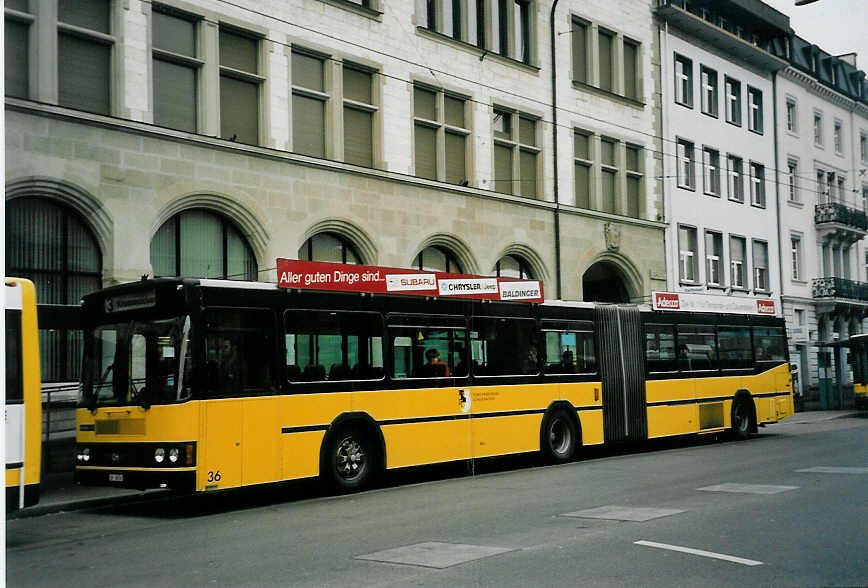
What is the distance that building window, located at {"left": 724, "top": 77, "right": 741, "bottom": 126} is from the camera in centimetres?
4081

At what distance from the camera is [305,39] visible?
22656mm

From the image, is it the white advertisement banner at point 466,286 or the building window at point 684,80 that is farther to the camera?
the building window at point 684,80

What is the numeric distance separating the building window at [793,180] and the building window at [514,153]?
19.7 meters

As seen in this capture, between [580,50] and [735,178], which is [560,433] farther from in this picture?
[735,178]

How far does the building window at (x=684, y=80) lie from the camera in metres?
37.1

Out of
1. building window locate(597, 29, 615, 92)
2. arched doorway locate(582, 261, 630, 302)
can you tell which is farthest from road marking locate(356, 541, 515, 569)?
building window locate(597, 29, 615, 92)

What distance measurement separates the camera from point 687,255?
122 feet

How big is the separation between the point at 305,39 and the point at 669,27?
18219mm

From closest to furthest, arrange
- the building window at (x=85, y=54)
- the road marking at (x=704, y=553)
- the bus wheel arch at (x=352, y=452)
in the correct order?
the road marking at (x=704, y=553) < the bus wheel arch at (x=352, y=452) < the building window at (x=85, y=54)

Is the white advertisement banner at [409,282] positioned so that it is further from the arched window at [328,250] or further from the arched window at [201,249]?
the arched window at [328,250]

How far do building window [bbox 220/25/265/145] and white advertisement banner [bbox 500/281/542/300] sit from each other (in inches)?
273

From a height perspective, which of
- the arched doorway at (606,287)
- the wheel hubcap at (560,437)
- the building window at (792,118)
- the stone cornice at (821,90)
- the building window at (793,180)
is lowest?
the wheel hubcap at (560,437)

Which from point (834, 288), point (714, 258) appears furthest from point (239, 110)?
point (834, 288)

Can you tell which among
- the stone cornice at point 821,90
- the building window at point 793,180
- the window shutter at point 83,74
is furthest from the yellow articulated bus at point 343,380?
the stone cornice at point 821,90
